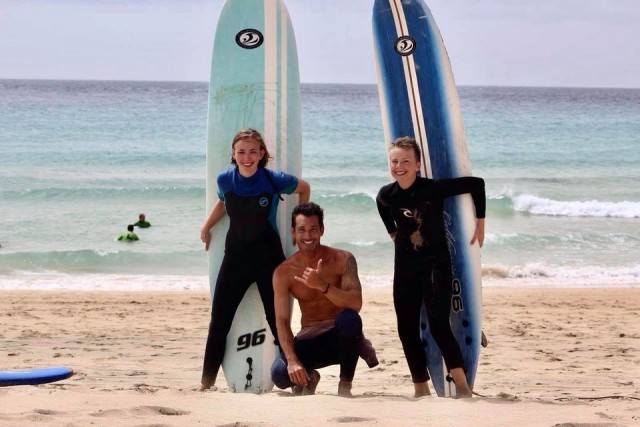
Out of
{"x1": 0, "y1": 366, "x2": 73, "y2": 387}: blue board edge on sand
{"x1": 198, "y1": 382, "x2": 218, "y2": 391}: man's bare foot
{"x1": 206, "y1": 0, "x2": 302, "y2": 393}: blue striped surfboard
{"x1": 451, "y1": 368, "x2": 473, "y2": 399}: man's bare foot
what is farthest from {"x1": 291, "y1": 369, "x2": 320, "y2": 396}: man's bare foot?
{"x1": 0, "y1": 366, "x2": 73, "y2": 387}: blue board edge on sand

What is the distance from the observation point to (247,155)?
4.33m

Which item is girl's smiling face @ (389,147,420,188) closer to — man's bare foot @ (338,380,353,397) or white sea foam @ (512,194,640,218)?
man's bare foot @ (338,380,353,397)

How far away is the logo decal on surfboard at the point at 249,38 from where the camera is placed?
16.6ft

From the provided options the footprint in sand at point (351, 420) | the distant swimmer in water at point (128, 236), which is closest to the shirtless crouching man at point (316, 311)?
the footprint in sand at point (351, 420)

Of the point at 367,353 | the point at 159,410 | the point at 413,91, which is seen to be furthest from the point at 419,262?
the point at 159,410

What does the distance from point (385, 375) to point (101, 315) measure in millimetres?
3075

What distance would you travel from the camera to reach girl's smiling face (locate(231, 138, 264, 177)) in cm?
433

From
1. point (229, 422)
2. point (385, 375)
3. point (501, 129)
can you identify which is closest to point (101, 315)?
point (385, 375)

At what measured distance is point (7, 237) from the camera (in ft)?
40.4

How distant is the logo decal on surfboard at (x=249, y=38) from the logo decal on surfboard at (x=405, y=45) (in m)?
0.73

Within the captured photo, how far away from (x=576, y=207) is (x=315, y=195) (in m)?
4.26

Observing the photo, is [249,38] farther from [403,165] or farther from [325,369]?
[325,369]

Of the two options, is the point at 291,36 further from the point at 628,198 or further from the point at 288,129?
the point at 628,198

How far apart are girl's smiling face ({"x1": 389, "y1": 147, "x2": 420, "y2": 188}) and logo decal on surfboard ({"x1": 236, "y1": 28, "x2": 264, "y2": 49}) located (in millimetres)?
1225
